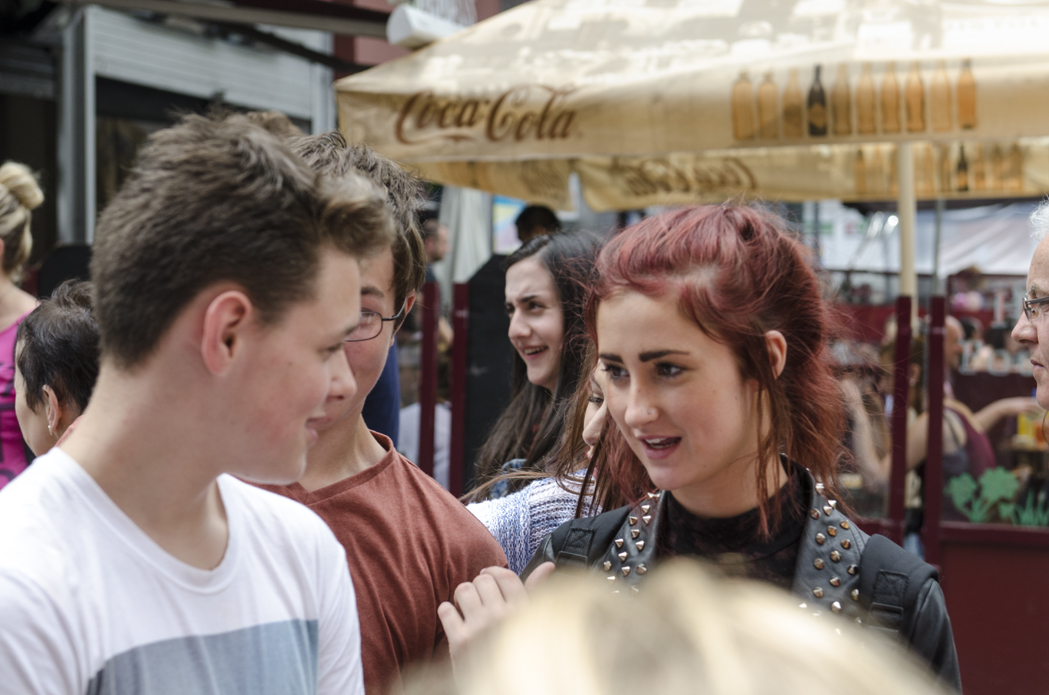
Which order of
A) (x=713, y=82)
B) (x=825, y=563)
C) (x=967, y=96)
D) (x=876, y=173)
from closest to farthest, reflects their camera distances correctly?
1. (x=825, y=563)
2. (x=967, y=96)
3. (x=713, y=82)
4. (x=876, y=173)

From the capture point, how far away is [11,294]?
131 inches

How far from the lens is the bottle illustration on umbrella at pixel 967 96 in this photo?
3.22 metres

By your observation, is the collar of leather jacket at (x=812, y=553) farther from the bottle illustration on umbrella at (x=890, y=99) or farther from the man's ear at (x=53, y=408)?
the bottle illustration on umbrella at (x=890, y=99)

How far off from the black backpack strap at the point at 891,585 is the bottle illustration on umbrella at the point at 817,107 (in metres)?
2.32

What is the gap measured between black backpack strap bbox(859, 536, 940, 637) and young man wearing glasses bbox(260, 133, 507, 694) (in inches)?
26.2

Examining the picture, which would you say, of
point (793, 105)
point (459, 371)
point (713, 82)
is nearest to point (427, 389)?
point (459, 371)

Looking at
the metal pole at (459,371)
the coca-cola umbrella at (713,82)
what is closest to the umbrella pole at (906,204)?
the coca-cola umbrella at (713,82)

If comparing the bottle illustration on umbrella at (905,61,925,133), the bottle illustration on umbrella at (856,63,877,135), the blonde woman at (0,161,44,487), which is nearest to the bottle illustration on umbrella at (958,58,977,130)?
the bottle illustration on umbrella at (905,61,925,133)

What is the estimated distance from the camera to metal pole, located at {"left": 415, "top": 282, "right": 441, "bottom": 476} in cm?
456

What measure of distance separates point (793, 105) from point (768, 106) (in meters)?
0.09

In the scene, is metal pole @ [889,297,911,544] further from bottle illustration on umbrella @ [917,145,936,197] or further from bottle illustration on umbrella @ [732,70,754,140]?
bottle illustration on umbrella @ [917,145,936,197]

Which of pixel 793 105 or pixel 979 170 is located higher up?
pixel 979 170

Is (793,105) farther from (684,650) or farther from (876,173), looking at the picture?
(684,650)

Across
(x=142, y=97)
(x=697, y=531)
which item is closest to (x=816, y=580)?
(x=697, y=531)
